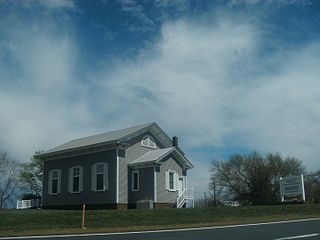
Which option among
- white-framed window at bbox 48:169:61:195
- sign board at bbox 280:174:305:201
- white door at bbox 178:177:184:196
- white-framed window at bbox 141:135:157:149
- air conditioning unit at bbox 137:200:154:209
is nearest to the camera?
air conditioning unit at bbox 137:200:154:209

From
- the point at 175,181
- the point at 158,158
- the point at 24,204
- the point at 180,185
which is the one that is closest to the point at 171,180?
the point at 175,181

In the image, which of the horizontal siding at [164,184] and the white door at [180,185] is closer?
the horizontal siding at [164,184]

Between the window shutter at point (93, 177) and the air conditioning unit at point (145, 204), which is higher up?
the window shutter at point (93, 177)

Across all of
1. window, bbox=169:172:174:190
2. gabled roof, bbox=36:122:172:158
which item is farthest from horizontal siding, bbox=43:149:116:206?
window, bbox=169:172:174:190

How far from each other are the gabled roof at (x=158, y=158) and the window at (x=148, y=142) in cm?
75

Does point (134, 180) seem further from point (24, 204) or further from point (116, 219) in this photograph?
point (24, 204)

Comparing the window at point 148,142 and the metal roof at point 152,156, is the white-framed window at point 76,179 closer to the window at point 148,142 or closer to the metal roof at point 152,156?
the metal roof at point 152,156

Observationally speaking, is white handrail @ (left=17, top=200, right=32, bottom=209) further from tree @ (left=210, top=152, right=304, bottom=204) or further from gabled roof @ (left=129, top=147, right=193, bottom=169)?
tree @ (left=210, top=152, right=304, bottom=204)

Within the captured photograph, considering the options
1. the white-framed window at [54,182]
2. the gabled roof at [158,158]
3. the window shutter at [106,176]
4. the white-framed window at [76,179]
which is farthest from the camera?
the white-framed window at [54,182]

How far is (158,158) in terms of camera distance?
3606cm

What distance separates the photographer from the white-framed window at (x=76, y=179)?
3941 cm

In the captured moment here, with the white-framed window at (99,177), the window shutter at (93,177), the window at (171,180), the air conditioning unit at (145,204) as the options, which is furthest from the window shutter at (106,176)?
the window at (171,180)

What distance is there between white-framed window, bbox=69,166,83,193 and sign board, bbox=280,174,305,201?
1725cm

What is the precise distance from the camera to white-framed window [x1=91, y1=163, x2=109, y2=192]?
121 ft
